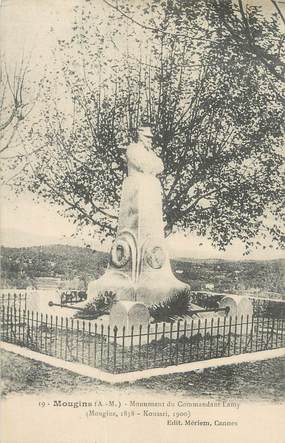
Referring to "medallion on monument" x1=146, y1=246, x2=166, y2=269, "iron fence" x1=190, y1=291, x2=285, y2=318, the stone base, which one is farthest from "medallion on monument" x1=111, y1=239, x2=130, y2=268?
"iron fence" x1=190, y1=291, x2=285, y2=318

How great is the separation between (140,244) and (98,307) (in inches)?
38.1

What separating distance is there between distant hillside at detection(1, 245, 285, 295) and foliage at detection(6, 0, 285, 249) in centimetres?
38

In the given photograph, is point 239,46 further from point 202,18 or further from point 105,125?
point 105,125

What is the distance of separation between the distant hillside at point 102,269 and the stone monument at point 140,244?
21 centimetres

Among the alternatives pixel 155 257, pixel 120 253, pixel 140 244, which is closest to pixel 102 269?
pixel 120 253

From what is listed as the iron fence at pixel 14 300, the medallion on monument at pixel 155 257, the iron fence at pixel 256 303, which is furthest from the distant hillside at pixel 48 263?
the iron fence at pixel 256 303

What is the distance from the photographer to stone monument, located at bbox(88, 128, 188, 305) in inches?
302

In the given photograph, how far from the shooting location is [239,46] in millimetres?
7297

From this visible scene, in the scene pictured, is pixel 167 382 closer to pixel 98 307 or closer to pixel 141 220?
pixel 98 307

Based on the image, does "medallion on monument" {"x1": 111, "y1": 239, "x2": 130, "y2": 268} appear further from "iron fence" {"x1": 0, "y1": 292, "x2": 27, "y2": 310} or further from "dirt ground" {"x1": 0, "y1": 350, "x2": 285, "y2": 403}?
"dirt ground" {"x1": 0, "y1": 350, "x2": 285, "y2": 403}

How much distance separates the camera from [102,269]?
309 inches

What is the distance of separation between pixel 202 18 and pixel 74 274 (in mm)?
3482

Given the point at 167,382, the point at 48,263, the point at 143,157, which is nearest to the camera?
the point at 167,382

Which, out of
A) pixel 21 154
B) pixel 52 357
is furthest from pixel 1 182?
pixel 52 357
